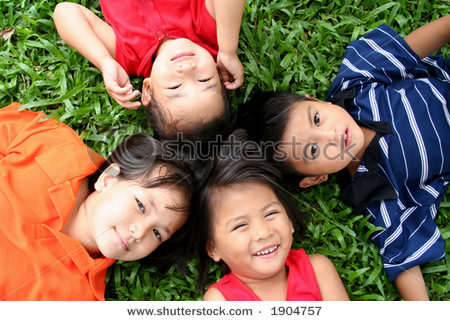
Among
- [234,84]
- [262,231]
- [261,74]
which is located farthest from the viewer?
[261,74]

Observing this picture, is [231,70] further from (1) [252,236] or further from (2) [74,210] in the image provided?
(2) [74,210]

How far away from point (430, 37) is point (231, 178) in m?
1.15

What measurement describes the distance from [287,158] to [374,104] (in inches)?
19.2

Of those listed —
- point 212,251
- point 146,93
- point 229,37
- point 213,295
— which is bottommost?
point 213,295

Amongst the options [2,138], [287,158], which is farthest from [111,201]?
[287,158]

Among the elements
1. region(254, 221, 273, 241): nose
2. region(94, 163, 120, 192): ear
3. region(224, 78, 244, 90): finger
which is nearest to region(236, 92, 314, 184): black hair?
region(224, 78, 244, 90): finger

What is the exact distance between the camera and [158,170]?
1614mm

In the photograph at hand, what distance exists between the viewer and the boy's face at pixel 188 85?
1.57m

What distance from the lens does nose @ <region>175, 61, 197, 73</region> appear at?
1.55 m

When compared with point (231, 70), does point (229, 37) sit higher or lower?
higher

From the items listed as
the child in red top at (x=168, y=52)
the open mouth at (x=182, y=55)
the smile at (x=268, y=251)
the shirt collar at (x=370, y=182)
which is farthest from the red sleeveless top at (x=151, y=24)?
the smile at (x=268, y=251)

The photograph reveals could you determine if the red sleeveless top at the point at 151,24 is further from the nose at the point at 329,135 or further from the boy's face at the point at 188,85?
the nose at the point at 329,135

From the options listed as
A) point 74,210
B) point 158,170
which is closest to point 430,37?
point 158,170
